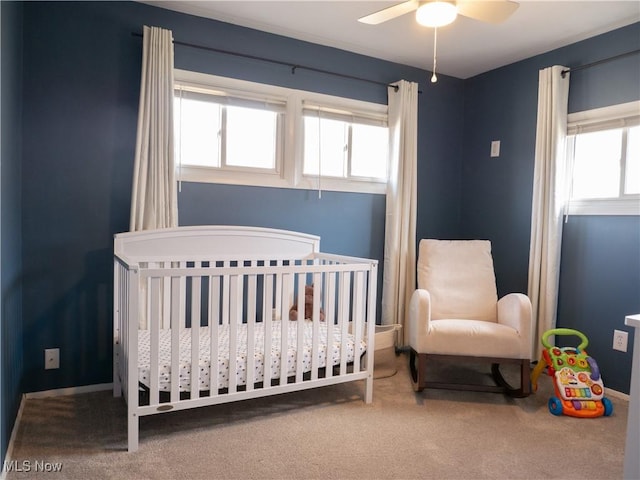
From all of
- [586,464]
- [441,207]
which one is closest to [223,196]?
[441,207]

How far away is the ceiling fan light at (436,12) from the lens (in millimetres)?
1974

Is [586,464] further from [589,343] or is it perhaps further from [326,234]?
[326,234]

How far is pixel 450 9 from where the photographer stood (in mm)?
1990

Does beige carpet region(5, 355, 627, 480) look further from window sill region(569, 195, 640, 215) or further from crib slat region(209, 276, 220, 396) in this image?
window sill region(569, 195, 640, 215)

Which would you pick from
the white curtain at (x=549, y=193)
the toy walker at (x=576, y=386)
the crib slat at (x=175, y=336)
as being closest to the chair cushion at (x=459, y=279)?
the white curtain at (x=549, y=193)

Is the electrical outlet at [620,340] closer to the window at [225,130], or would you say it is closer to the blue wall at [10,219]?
the window at [225,130]

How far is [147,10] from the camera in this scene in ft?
9.10

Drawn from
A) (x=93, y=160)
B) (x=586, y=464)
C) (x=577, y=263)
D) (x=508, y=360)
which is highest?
(x=93, y=160)

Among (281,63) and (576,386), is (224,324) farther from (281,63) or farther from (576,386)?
(576,386)

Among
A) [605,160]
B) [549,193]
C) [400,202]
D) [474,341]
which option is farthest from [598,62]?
[474,341]

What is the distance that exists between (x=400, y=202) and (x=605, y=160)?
4.62ft

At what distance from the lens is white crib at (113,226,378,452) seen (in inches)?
82.0

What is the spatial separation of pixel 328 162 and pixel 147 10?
5.08 feet

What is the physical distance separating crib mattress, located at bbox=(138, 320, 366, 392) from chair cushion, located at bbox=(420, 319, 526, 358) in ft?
1.43
